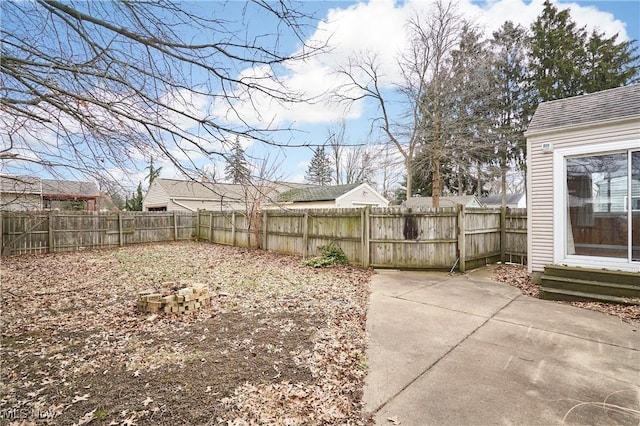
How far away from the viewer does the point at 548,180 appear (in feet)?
20.2

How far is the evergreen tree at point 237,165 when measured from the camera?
2561 mm

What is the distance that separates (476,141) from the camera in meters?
15.0

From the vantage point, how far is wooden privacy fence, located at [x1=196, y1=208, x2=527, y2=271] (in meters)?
7.70

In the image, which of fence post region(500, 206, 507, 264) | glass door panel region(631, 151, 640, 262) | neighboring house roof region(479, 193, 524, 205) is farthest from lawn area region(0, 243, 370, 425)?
neighboring house roof region(479, 193, 524, 205)

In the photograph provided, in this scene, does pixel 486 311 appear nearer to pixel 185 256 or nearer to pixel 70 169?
pixel 70 169

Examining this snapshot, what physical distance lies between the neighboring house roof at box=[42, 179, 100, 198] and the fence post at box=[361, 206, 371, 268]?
6.02 metres

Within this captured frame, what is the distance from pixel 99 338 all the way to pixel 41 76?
2826 mm

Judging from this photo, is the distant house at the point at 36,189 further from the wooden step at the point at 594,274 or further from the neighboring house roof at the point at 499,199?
the neighboring house roof at the point at 499,199

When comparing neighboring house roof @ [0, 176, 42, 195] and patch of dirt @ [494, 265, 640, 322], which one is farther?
patch of dirt @ [494, 265, 640, 322]

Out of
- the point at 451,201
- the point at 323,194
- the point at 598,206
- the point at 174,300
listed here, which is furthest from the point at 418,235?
the point at 451,201

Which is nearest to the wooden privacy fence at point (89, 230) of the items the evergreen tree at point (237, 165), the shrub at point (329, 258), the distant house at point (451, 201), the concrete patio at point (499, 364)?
the shrub at point (329, 258)

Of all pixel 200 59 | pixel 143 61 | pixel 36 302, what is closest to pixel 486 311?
pixel 200 59

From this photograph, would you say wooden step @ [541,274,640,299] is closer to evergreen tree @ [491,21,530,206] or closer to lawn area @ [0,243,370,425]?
lawn area @ [0,243,370,425]

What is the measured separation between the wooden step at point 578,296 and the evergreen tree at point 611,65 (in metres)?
19.5
